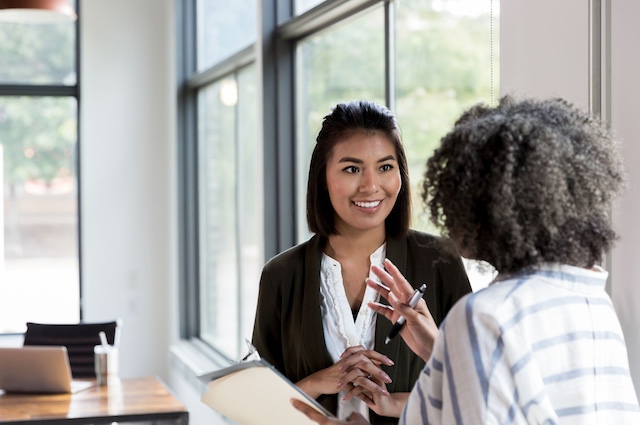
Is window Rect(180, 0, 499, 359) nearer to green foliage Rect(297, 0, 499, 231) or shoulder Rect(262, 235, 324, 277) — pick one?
green foliage Rect(297, 0, 499, 231)

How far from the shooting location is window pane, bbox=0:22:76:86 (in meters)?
6.61

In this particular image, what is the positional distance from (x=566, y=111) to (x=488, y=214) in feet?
0.72

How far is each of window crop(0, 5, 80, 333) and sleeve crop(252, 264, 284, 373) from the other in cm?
485

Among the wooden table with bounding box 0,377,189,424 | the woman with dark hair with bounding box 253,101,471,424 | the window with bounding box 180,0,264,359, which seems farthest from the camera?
the window with bounding box 180,0,264,359

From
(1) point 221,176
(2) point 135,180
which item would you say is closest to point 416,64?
(1) point 221,176

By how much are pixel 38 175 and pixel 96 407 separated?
3429 mm

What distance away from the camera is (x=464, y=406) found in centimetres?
120

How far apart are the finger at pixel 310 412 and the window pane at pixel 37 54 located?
5.58 meters

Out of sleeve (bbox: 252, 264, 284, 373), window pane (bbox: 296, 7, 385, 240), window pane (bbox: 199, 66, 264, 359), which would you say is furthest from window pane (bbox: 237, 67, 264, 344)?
sleeve (bbox: 252, 264, 284, 373)

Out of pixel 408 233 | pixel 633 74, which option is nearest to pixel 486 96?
pixel 408 233

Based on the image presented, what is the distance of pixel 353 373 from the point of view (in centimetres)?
194

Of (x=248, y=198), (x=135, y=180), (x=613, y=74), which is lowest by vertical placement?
(x=248, y=198)

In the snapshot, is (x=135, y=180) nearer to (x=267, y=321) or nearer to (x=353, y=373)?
(x=267, y=321)

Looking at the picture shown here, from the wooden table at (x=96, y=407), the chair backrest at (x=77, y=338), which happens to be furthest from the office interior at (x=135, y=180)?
the wooden table at (x=96, y=407)
